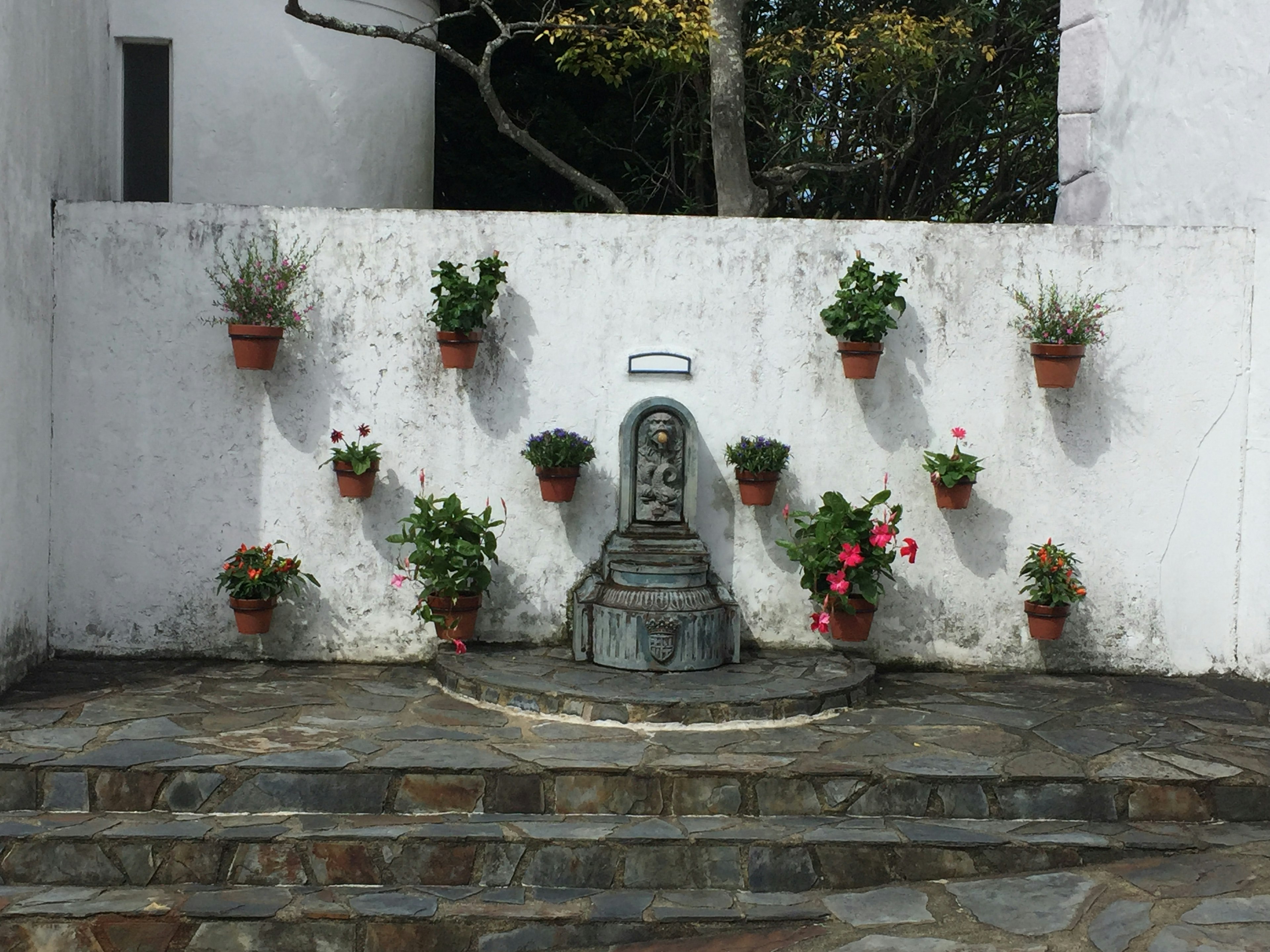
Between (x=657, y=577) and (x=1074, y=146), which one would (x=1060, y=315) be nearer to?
(x=1074, y=146)

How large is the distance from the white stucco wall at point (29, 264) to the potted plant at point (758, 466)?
11.8 ft

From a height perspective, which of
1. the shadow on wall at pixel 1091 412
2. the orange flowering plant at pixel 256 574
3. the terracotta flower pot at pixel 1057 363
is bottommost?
the orange flowering plant at pixel 256 574

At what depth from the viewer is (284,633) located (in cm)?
721

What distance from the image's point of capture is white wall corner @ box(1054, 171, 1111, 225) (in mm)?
8047

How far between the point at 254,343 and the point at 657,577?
237 cm

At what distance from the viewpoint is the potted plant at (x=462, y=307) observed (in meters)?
6.82

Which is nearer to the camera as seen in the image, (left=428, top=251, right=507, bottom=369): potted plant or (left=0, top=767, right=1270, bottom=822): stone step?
(left=0, top=767, right=1270, bottom=822): stone step

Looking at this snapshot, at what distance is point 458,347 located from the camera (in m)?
6.93

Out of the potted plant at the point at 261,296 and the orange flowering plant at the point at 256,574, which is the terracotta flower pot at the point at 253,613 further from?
the potted plant at the point at 261,296

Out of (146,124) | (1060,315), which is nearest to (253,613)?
(146,124)

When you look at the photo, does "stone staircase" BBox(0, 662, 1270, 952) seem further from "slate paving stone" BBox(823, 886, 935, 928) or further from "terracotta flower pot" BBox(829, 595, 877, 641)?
"terracotta flower pot" BBox(829, 595, 877, 641)

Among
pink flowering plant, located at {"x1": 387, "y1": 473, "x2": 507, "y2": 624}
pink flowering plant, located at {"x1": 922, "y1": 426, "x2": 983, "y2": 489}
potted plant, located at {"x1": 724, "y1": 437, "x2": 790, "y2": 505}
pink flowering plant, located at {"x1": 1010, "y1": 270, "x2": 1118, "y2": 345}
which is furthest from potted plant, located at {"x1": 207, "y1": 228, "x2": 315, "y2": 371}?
pink flowering plant, located at {"x1": 1010, "y1": 270, "x2": 1118, "y2": 345}

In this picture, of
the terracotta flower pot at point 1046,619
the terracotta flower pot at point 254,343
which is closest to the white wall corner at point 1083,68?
the terracotta flower pot at point 1046,619

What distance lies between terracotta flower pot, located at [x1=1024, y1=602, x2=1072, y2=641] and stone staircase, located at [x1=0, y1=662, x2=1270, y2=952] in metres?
0.82
